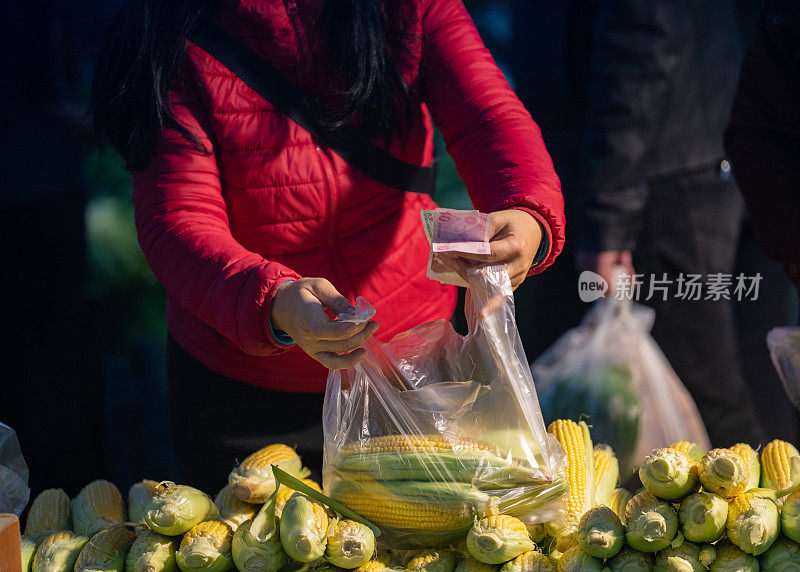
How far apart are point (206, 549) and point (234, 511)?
5.8 inches

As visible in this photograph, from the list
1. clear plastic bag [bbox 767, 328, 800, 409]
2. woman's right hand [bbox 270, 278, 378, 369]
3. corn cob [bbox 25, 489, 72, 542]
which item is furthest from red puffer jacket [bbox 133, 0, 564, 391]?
clear plastic bag [bbox 767, 328, 800, 409]

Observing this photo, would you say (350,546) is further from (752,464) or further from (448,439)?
(752,464)

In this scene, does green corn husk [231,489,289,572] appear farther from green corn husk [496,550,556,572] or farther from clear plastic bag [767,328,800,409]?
clear plastic bag [767,328,800,409]

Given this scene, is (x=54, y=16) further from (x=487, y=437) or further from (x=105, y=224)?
(x=487, y=437)

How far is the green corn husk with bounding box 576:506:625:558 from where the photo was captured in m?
1.32

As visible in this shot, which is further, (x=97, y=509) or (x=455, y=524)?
(x=97, y=509)

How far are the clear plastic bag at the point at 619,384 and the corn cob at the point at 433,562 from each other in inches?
44.0

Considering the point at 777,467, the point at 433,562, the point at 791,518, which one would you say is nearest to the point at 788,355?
the point at 777,467

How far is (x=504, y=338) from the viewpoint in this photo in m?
1.51

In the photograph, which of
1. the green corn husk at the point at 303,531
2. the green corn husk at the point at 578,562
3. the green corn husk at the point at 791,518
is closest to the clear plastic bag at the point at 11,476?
the green corn husk at the point at 303,531

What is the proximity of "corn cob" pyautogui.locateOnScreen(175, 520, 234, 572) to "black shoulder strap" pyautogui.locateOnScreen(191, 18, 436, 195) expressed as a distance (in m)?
1.00

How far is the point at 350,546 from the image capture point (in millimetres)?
1389

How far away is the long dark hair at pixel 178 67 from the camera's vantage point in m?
1.85

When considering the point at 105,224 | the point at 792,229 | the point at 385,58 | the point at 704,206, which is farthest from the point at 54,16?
the point at 792,229
